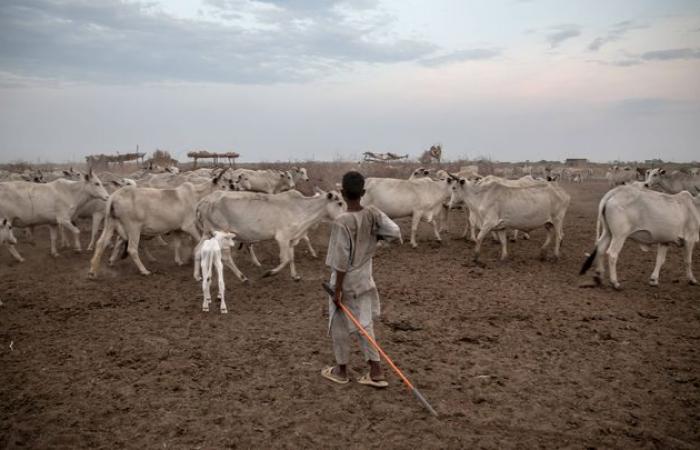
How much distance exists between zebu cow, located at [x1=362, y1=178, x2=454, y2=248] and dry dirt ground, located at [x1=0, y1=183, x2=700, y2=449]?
159 inches

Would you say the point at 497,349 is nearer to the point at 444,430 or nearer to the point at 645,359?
the point at 645,359

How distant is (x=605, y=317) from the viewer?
811 cm

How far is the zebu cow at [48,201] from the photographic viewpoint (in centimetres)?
1273

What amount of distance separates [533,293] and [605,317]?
1571mm

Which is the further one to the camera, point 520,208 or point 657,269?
point 520,208

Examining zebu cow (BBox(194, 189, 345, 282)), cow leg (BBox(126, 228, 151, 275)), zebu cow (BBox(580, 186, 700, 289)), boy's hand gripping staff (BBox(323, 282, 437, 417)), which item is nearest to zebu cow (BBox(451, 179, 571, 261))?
zebu cow (BBox(580, 186, 700, 289))

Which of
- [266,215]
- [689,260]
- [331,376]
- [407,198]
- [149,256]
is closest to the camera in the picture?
[331,376]

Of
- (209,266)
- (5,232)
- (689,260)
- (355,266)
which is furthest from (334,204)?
(689,260)

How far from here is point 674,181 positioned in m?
21.9

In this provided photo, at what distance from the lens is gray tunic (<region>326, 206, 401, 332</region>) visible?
5371mm

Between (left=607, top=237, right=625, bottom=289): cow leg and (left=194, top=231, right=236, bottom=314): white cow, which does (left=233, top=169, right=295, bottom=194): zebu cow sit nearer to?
(left=194, top=231, right=236, bottom=314): white cow

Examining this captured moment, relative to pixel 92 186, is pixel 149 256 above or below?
below

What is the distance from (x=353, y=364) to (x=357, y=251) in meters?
1.68

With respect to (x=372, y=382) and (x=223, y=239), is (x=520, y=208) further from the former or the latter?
(x=372, y=382)
